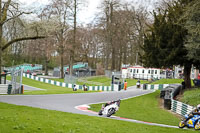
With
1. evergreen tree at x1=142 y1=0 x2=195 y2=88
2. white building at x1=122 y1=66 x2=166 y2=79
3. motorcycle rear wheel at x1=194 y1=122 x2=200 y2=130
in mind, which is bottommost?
motorcycle rear wheel at x1=194 y1=122 x2=200 y2=130

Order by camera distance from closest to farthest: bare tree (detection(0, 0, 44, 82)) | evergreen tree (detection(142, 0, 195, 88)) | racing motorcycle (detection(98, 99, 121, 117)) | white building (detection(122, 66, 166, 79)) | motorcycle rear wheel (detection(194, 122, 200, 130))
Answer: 1. motorcycle rear wheel (detection(194, 122, 200, 130))
2. racing motorcycle (detection(98, 99, 121, 117))
3. bare tree (detection(0, 0, 44, 82))
4. evergreen tree (detection(142, 0, 195, 88))
5. white building (detection(122, 66, 166, 79))

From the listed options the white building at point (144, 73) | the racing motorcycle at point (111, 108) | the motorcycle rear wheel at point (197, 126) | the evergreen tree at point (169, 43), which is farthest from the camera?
the white building at point (144, 73)

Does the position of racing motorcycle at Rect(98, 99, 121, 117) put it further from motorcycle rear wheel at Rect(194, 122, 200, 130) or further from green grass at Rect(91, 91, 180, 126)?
motorcycle rear wheel at Rect(194, 122, 200, 130)

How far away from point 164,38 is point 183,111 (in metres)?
11.4

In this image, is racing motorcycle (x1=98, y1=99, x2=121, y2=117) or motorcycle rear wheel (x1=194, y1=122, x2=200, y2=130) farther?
racing motorcycle (x1=98, y1=99, x2=121, y2=117)

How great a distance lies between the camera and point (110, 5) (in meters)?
53.8

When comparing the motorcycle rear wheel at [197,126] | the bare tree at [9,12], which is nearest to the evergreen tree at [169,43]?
the bare tree at [9,12]

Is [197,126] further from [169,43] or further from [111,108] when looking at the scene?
[169,43]

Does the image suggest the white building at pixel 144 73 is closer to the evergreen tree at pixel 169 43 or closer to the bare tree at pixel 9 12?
the evergreen tree at pixel 169 43

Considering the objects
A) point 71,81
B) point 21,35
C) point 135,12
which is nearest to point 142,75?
point 135,12

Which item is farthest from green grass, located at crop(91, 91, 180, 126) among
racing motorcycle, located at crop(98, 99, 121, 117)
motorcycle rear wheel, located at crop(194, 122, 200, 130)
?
motorcycle rear wheel, located at crop(194, 122, 200, 130)

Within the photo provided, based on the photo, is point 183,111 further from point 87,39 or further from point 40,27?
point 87,39

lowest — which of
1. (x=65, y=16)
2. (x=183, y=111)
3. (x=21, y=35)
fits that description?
(x=183, y=111)

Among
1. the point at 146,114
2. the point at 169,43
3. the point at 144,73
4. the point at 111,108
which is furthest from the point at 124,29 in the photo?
the point at 111,108
